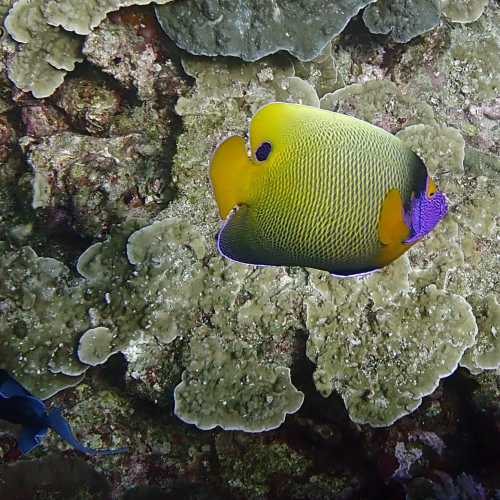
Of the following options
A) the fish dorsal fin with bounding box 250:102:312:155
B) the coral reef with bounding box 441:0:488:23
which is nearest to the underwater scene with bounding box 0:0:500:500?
the coral reef with bounding box 441:0:488:23

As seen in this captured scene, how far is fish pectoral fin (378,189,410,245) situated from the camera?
1.52 metres

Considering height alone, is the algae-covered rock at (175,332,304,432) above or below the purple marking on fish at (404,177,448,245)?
below

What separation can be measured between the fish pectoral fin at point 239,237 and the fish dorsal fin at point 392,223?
41 cm

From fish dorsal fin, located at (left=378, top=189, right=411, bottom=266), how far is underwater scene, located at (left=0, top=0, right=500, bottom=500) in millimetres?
1627

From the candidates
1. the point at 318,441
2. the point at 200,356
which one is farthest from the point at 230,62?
the point at 318,441

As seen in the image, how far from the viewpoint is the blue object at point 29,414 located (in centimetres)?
245

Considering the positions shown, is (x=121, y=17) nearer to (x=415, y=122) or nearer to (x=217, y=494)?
(x=415, y=122)

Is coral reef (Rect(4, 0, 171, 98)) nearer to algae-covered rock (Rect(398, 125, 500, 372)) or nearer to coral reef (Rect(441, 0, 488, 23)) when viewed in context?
algae-covered rock (Rect(398, 125, 500, 372))

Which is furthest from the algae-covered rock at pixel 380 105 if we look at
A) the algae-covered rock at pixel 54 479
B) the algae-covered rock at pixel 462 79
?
the algae-covered rock at pixel 54 479

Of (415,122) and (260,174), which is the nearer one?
(260,174)

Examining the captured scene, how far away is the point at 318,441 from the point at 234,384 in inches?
35.8

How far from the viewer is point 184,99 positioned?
→ 3.63 meters

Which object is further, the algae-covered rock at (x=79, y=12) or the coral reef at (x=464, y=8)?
the coral reef at (x=464, y=8)

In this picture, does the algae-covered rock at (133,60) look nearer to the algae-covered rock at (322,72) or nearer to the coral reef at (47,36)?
the coral reef at (47,36)
